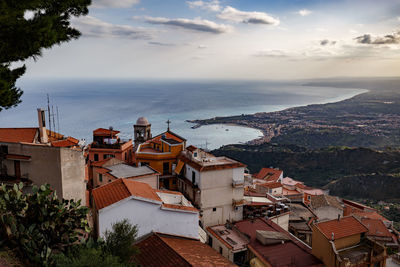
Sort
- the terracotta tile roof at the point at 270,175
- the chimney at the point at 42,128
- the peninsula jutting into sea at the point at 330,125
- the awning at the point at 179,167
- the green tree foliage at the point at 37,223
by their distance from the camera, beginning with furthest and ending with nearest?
the peninsula jutting into sea at the point at 330,125, the terracotta tile roof at the point at 270,175, the awning at the point at 179,167, the chimney at the point at 42,128, the green tree foliage at the point at 37,223

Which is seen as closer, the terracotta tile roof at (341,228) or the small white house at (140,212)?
the small white house at (140,212)


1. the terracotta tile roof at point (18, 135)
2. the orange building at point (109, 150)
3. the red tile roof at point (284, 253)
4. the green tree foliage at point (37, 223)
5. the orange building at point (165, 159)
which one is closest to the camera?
the green tree foliage at point (37, 223)

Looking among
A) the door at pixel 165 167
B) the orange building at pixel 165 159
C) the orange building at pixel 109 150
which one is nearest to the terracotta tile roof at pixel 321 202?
the orange building at pixel 165 159

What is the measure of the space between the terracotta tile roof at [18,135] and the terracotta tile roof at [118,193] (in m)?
7.31

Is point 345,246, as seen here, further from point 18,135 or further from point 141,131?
point 141,131

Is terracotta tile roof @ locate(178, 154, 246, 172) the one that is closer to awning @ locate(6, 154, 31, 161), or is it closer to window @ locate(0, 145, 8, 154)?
awning @ locate(6, 154, 31, 161)

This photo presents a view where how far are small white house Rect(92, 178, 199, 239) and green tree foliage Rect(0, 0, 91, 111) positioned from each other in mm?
4764

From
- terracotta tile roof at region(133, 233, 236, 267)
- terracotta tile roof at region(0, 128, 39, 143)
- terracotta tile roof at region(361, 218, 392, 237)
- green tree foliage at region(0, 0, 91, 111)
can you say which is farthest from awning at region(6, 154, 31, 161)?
terracotta tile roof at region(361, 218, 392, 237)

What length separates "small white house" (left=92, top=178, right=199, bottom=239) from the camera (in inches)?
437

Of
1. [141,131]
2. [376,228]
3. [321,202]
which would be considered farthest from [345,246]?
[141,131]

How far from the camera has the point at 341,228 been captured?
1504 cm

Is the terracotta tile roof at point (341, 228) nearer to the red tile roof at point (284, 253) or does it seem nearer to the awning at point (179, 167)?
the red tile roof at point (284, 253)

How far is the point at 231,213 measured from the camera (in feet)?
69.3

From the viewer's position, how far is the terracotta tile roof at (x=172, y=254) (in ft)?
33.3
